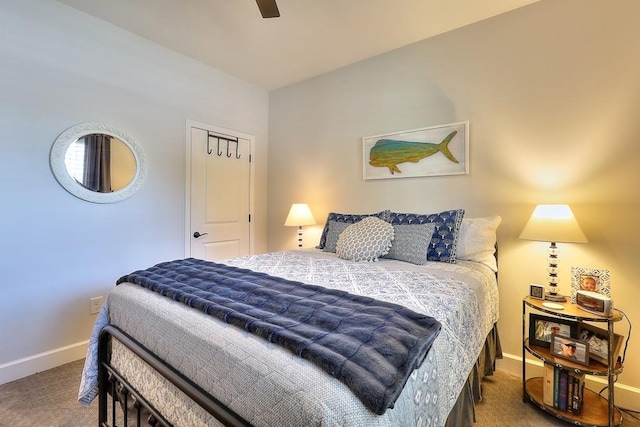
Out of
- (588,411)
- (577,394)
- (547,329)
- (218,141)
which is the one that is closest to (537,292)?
(547,329)

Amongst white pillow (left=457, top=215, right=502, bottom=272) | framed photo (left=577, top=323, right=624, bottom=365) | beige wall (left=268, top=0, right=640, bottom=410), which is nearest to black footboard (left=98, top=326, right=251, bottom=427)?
white pillow (left=457, top=215, right=502, bottom=272)

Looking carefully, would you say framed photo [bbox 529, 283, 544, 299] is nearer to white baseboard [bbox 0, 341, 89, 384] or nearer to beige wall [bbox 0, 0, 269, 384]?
beige wall [bbox 0, 0, 269, 384]

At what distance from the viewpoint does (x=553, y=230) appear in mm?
1787

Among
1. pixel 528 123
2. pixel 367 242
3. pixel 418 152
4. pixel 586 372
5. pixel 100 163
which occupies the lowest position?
pixel 586 372

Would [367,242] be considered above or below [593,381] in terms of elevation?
above

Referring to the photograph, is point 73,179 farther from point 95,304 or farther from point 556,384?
point 556,384

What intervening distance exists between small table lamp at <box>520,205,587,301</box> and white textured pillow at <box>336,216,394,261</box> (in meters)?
0.88

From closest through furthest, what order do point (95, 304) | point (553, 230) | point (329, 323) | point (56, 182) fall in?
point (329, 323) < point (553, 230) < point (56, 182) < point (95, 304)

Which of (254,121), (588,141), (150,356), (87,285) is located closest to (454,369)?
(150,356)

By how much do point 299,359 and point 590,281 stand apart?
194cm

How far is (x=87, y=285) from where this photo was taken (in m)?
2.38

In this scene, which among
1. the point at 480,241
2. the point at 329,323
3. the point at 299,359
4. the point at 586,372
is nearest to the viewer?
the point at 299,359

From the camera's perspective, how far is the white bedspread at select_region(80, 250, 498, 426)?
70 cm

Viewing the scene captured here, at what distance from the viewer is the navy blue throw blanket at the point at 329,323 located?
0.73 metres
